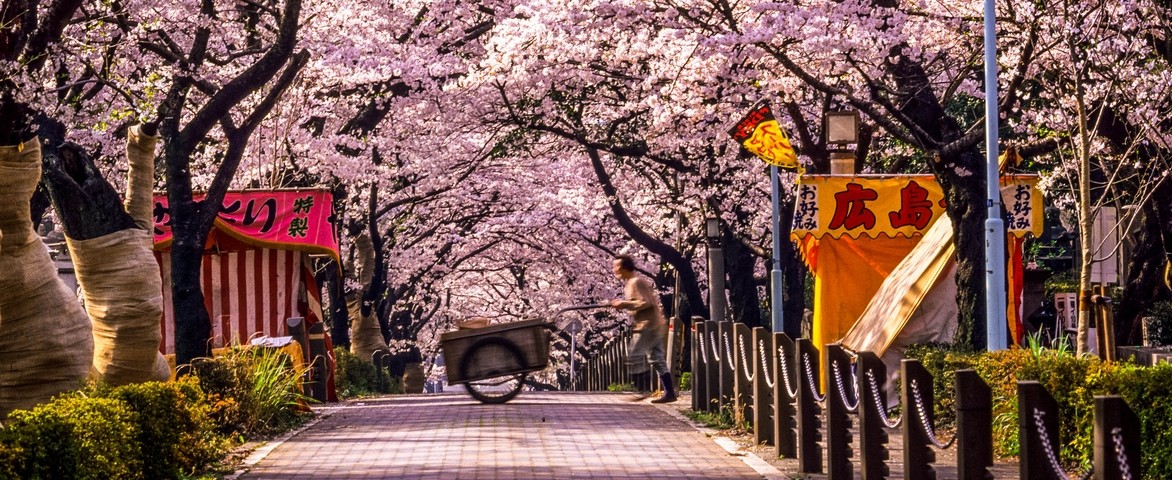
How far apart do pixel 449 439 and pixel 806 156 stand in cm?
981

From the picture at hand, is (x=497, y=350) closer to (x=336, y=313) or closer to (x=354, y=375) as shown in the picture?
(x=354, y=375)

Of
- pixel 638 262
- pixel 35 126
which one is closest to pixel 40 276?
pixel 35 126

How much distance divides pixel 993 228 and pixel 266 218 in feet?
37.4

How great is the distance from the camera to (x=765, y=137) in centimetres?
2027

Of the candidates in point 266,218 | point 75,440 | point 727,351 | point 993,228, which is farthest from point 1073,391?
point 266,218

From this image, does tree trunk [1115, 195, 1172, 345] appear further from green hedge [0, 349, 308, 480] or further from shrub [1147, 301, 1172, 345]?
green hedge [0, 349, 308, 480]

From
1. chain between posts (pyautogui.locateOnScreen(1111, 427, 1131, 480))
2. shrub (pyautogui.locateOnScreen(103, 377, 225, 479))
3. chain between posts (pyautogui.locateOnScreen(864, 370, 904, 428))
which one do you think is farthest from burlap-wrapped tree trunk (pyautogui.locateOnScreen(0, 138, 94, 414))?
chain between posts (pyautogui.locateOnScreen(1111, 427, 1131, 480))

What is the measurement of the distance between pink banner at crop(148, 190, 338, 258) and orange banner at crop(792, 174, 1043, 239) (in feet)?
25.3

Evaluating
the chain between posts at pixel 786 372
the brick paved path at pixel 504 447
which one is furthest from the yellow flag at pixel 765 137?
the chain between posts at pixel 786 372

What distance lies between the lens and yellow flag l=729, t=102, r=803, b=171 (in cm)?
2025

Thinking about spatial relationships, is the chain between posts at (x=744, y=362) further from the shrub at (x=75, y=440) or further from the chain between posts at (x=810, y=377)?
the shrub at (x=75, y=440)

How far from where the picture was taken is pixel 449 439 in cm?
1455

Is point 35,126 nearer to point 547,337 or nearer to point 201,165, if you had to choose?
point 547,337

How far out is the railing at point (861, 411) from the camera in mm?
6453
